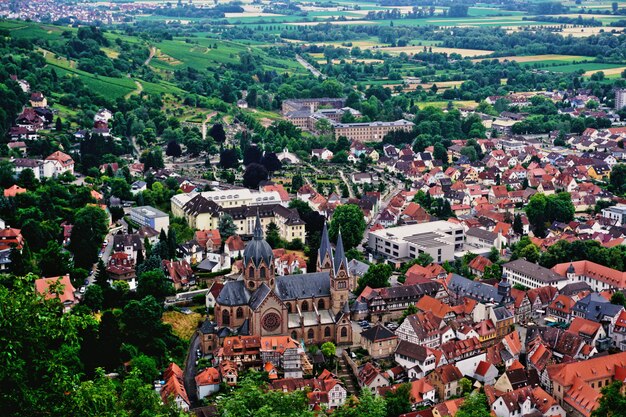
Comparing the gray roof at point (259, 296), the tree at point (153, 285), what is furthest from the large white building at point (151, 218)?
the gray roof at point (259, 296)

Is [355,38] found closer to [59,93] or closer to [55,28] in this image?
[55,28]

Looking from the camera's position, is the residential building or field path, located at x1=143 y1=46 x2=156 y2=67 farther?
field path, located at x1=143 y1=46 x2=156 y2=67

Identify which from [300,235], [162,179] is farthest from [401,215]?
[162,179]

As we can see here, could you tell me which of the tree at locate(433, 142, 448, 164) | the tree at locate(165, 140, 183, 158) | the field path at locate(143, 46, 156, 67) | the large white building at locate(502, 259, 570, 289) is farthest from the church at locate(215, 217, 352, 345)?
the field path at locate(143, 46, 156, 67)

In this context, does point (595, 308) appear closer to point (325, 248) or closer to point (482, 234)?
point (325, 248)

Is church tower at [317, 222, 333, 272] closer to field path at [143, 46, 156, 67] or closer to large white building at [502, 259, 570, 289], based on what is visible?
large white building at [502, 259, 570, 289]

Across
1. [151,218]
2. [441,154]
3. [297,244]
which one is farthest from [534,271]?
[441,154]

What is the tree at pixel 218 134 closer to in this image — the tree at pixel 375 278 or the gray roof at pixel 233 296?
the tree at pixel 375 278
